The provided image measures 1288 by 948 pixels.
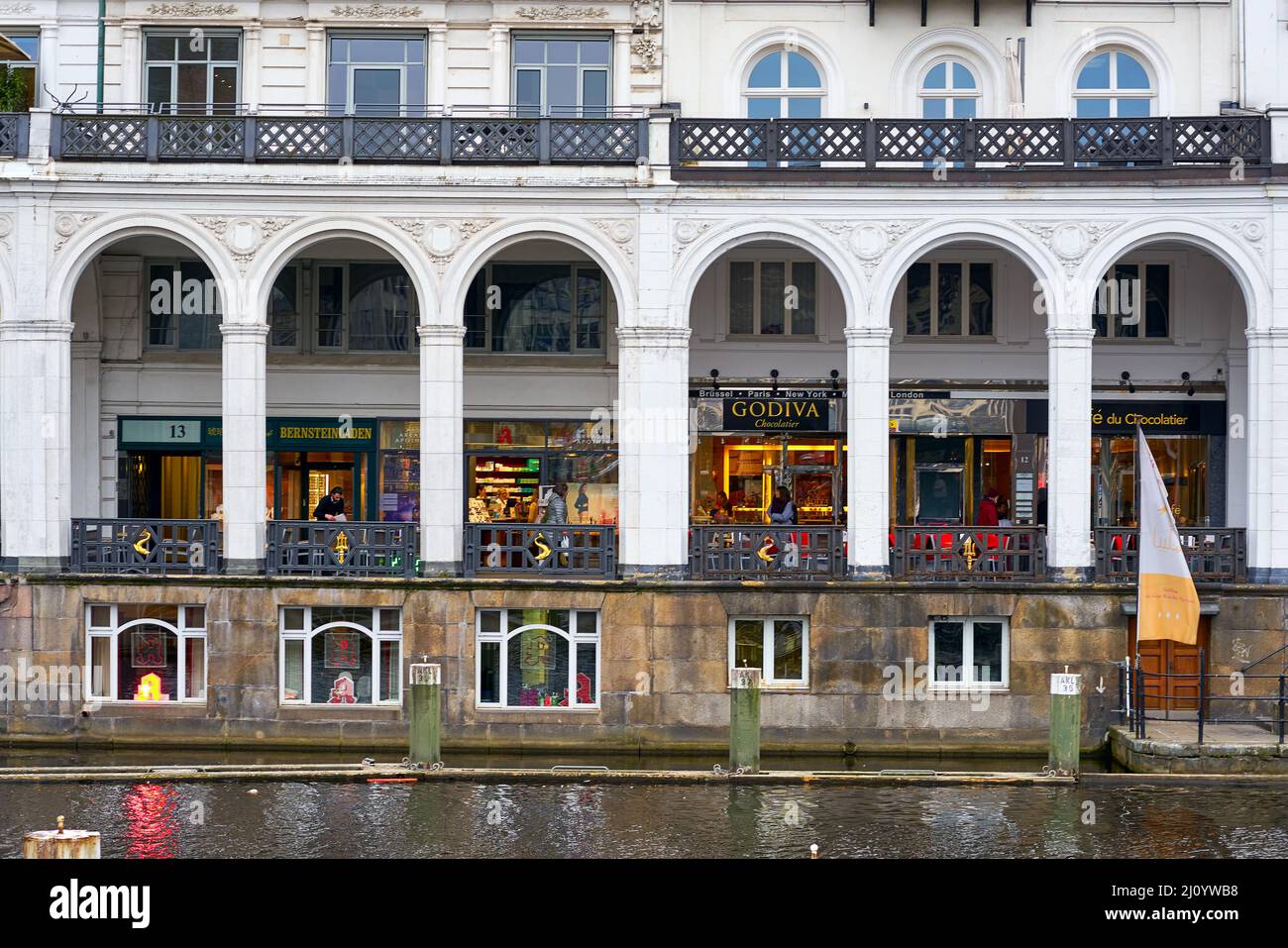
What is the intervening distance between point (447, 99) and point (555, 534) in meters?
8.61

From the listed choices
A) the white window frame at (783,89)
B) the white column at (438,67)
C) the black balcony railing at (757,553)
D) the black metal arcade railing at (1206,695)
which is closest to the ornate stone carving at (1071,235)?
the white window frame at (783,89)

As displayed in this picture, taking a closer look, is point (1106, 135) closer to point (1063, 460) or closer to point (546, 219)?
point (1063, 460)

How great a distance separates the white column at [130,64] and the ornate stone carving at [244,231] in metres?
3.97

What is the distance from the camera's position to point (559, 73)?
1231 inches

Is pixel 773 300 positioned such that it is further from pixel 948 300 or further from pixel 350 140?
pixel 350 140

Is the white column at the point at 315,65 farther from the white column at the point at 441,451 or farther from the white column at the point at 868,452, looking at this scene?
the white column at the point at 868,452

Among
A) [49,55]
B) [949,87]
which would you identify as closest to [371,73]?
[49,55]

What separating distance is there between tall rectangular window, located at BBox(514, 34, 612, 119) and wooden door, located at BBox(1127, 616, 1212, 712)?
13.5m

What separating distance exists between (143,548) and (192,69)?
908 centimetres

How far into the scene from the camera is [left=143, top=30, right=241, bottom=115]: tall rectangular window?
3112 cm

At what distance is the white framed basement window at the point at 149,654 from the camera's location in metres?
28.4
